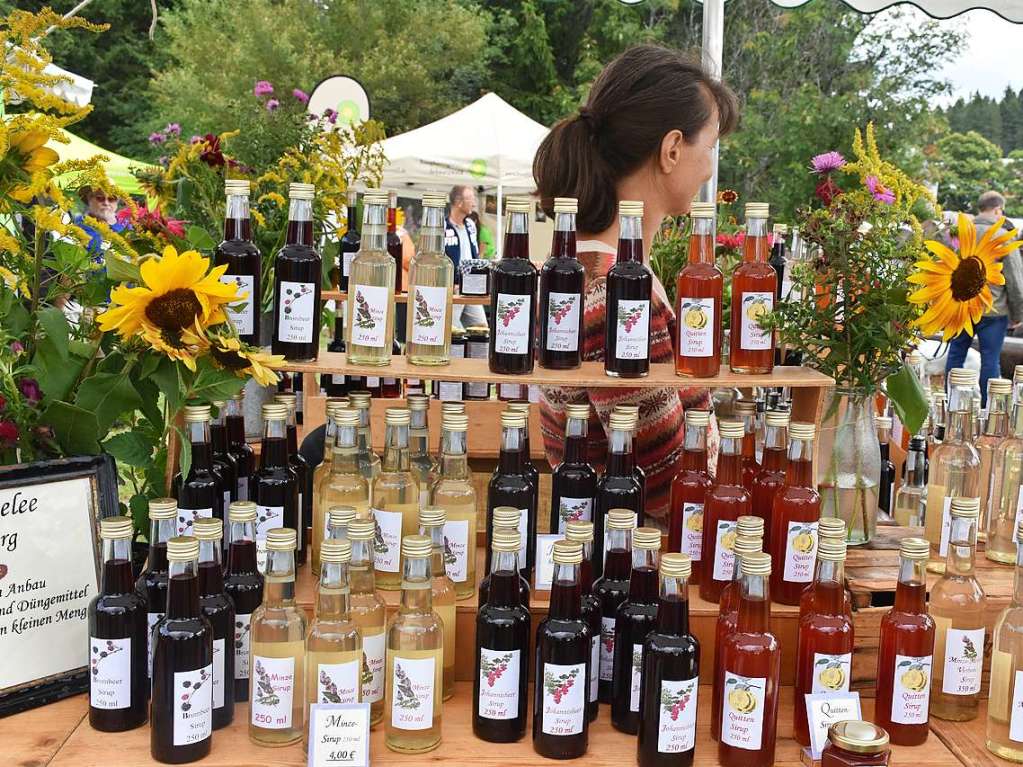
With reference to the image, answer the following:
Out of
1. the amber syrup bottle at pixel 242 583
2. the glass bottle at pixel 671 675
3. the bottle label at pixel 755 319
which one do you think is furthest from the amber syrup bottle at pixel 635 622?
the amber syrup bottle at pixel 242 583

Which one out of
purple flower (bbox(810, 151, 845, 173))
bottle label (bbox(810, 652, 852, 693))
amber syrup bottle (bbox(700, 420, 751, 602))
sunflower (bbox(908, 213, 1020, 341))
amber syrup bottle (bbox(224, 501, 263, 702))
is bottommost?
bottle label (bbox(810, 652, 852, 693))

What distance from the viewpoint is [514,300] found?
1.50 metres

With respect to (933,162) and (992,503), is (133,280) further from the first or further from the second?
(933,162)

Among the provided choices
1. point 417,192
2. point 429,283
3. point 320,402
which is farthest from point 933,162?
point 429,283

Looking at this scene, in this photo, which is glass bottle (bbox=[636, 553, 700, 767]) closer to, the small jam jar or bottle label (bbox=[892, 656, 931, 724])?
the small jam jar

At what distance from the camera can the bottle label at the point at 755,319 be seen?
5.08ft

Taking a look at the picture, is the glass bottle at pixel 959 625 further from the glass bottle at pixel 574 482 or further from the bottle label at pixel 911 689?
the glass bottle at pixel 574 482

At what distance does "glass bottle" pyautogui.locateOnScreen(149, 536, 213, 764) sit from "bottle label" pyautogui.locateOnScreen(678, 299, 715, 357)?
2.40 feet

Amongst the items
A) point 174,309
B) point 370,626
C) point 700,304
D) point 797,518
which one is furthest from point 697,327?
point 174,309

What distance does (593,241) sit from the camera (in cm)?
183

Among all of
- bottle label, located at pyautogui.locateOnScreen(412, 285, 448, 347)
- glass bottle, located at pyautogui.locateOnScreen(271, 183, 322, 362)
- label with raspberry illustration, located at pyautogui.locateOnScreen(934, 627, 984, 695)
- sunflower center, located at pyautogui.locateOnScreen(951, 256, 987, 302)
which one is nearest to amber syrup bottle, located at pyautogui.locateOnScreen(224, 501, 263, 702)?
glass bottle, located at pyautogui.locateOnScreen(271, 183, 322, 362)

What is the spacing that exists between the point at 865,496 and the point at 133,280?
119 cm

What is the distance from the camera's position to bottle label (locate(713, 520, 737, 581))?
60.3 inches

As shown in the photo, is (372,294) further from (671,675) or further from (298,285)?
(671,675)
